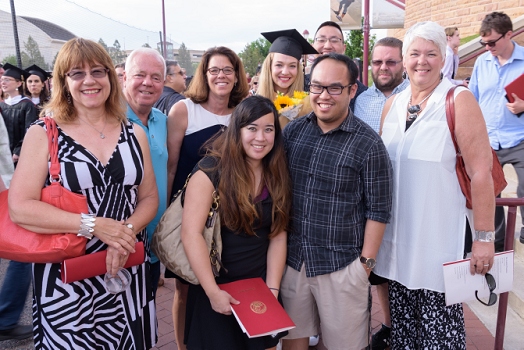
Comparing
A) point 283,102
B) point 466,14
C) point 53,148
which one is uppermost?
point 466,14

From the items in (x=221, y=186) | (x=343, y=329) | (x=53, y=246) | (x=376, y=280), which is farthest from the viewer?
(x=376, y=280)

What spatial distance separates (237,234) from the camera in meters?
2.35

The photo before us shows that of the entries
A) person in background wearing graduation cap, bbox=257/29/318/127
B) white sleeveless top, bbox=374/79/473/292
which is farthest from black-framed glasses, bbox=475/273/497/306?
person in background wearing graduation cap, bbox=257/29/318/127

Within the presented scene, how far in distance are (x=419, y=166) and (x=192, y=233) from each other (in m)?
1.32

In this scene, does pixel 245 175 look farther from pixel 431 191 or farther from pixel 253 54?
pixel 253 54

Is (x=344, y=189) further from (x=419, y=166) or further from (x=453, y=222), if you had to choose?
Answer: (x=453, y=222)

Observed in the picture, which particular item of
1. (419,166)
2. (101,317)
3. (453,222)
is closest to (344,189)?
(419,166)

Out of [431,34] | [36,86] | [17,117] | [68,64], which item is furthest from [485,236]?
[36,86]

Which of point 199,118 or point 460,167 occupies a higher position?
point 199,118

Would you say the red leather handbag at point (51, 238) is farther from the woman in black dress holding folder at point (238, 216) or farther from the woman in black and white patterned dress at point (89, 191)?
the woman in black dress holding folder at point (238, 216)

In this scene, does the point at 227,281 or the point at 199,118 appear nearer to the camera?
the point at 227,281

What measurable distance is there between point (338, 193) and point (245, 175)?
0.54 metres

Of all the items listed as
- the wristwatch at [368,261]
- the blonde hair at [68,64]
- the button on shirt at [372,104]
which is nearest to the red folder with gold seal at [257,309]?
the wristwatch at [368,261]

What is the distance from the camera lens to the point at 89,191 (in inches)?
82.8
